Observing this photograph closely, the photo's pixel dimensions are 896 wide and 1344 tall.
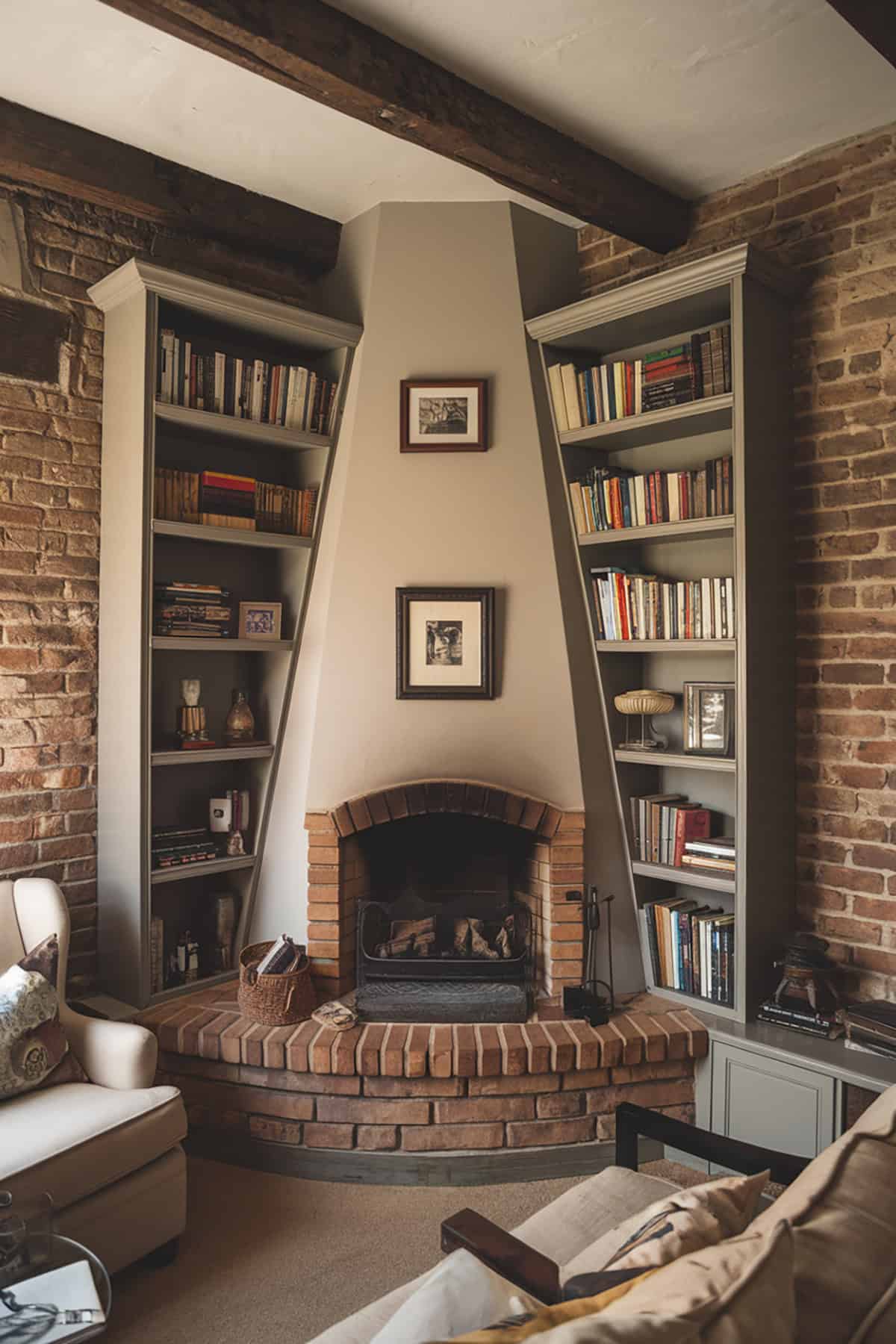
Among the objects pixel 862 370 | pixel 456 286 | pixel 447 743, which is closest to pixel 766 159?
pixel 862 370

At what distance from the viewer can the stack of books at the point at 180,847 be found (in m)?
3.23

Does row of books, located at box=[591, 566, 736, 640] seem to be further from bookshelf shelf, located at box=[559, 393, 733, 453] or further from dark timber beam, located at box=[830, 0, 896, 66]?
dark timber beam, located at box=[830, 0, 896, 66]

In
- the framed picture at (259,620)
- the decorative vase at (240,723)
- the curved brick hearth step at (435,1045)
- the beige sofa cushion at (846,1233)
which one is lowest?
the curved brick hearth step at (435,1045)

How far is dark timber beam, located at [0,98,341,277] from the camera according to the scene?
287 centimetres

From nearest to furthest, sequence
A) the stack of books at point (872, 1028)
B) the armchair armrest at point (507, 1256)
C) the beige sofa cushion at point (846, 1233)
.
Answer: the beige sofa cushion at point (846, 1233) → the armchair armrest at point (507, 1256) → the stack of books at point (872, 1028)

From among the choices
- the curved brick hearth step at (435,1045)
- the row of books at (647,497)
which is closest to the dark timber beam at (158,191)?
the row of books at (647,497)

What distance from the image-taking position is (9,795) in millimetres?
3041

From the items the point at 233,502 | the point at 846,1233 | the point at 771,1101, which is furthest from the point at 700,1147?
the point at 233,502

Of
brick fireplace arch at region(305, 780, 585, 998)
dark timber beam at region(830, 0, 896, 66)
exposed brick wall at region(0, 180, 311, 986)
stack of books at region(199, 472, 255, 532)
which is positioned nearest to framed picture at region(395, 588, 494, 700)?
brick fireplace arch at region(305, 780, 585, 998)

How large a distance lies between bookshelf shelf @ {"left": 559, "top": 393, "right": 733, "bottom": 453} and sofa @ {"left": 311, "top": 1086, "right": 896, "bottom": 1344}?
2133 millimetres

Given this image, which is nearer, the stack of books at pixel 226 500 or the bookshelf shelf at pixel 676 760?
the bookshelf shelf at pixel 676 760

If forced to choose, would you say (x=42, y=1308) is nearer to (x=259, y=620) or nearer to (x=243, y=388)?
(x=259, y=620)

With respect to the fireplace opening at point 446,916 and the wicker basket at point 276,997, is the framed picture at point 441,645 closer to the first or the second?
the fireplace opening at point 446,916

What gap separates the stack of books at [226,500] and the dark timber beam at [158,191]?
0.87 metres
